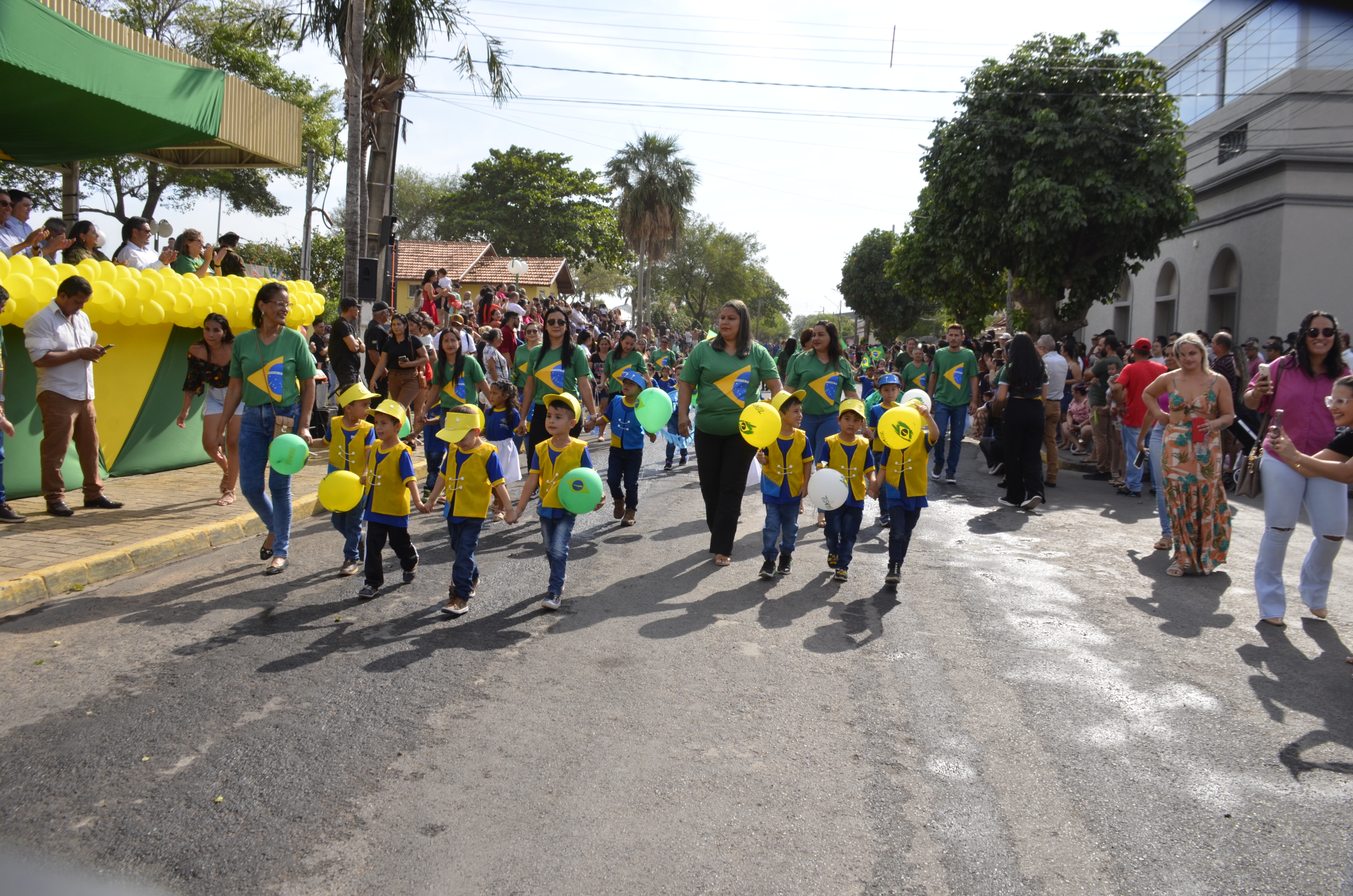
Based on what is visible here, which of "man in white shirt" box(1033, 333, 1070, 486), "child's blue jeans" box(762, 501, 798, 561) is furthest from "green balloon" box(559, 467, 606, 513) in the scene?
"man in white shirt" box(1033, 333, 1070, 486)

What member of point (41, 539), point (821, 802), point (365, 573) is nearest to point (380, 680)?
point (365, 573)

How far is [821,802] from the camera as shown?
11.2 ft

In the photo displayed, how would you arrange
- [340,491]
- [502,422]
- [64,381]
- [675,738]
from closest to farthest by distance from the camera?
[675,738], [340,491], [64,381], [502,422]

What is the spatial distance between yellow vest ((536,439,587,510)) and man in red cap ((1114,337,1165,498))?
6.28m

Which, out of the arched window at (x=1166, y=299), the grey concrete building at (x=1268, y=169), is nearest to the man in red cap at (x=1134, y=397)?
the grey concrete building at (x=1268, y=169)

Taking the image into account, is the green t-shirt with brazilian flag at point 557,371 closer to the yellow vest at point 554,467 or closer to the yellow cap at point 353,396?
the yellow cap at point 353,396

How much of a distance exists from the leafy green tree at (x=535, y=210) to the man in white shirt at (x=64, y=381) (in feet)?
166

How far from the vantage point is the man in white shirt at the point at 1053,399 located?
474 inches

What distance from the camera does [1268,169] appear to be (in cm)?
2308

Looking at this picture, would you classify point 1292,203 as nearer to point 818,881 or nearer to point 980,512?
point 980,512

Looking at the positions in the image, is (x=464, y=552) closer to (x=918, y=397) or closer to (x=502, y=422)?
(x=502, y=422)

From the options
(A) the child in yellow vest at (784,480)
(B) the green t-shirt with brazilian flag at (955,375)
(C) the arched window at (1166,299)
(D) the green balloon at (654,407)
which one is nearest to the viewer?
(A) the child in yellow vest at (784,480)

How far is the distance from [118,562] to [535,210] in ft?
177

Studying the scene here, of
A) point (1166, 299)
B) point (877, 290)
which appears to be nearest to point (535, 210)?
point (877, 290)
